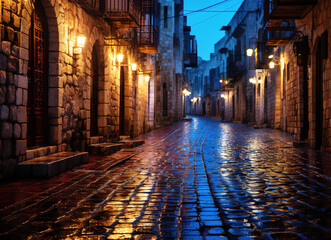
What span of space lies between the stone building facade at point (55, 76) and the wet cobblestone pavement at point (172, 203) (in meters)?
0.97

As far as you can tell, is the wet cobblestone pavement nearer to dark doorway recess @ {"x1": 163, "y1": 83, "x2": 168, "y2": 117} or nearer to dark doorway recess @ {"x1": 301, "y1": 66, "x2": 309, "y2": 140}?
dark doorway recess @ {"x1": 301, "y1": 66, "x2": 309, "y2": 140}

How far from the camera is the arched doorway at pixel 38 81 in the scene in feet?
22.1

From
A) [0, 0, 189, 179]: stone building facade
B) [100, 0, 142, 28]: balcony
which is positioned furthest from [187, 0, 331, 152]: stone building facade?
[0, 0, 189, 179]: stone building facade

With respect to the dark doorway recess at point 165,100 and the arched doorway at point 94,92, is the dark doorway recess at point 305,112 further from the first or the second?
the dark doorway recess at point 165,100

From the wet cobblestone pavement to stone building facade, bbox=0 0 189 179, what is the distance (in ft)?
3.18

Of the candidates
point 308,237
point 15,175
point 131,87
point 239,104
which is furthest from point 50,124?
point 239,104

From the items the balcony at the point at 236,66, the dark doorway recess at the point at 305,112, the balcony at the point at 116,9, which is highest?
the balcony at the point at 236,66

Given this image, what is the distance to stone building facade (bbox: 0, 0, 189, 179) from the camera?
5.48 m

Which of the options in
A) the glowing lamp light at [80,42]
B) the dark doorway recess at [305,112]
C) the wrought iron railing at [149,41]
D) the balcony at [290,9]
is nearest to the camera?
the glowing lamp light at [80,42]

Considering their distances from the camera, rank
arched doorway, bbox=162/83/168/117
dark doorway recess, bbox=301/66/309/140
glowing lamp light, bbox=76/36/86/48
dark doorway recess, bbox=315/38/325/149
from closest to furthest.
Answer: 1. glowing lamp light, bbox=76/36/86/48
2. dark doorway recess, bbox=315/38/325/149
3. dark doorway recess, bbox=301/66/309/140
4. arched doorway, bbox=162/83/168/117

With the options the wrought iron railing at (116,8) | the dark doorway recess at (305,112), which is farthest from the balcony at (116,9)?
the dark doorway recess at (305,112)

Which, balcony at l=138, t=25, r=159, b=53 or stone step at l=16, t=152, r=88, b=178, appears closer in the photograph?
stone step at l=16, t=152, r=88, b=178

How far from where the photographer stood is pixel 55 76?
729 centimetres

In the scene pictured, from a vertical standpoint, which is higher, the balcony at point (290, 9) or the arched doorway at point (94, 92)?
the balcony at point (290, 9)
